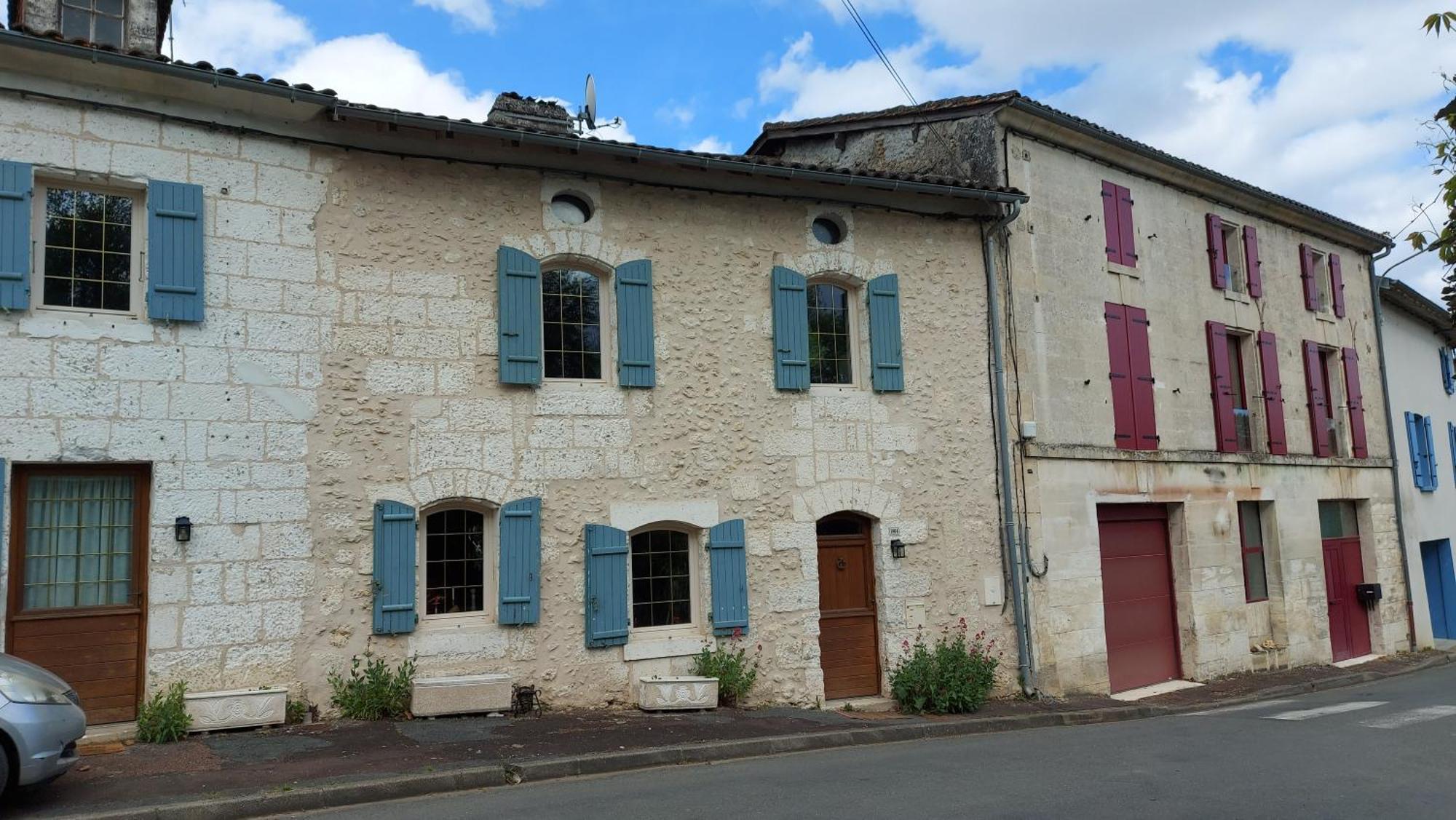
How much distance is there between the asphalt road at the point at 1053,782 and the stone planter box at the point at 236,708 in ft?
6.63

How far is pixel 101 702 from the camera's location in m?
7.78

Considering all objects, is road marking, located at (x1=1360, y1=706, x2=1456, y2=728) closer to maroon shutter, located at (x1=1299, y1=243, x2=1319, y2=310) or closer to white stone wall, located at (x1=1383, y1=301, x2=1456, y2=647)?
maroon shutter, located at (x1=1299, y1=243, x2=1319, y2=310)

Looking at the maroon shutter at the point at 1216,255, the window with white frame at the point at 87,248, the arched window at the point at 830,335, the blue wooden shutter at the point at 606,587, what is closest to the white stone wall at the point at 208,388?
the window with white frame at the point at 87,248

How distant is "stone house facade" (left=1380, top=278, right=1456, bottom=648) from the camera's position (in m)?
19.0

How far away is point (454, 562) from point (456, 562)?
1 cm

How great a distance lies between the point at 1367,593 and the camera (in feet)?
57.0

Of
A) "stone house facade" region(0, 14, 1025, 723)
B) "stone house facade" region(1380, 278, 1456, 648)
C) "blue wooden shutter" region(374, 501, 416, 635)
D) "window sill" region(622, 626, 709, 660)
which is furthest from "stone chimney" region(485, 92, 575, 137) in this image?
"stone house facade" region(1380, 278, 1456, 648)

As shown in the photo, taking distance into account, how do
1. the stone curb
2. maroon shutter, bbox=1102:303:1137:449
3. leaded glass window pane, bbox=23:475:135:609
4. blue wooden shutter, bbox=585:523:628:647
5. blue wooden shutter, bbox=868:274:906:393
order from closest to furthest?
the stone curb < leaded glass window pane, bbox=23:475:135:609 < blue wooden shutter, bbox=585:523:628:647 < blue wooden shutter, bbox=868:274:906:393 < maroon shutter, bbox=1102:303:1137:449

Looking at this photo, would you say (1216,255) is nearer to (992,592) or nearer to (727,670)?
(992,592)

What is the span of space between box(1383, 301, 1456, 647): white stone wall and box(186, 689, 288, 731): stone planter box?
18360mm

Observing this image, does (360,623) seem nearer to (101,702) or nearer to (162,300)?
(101,702)

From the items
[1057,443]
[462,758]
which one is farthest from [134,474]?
[1057,443]

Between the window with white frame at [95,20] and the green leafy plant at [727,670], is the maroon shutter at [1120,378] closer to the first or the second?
the green leafy plant at [727,670]

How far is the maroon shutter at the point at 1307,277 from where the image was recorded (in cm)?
1762
